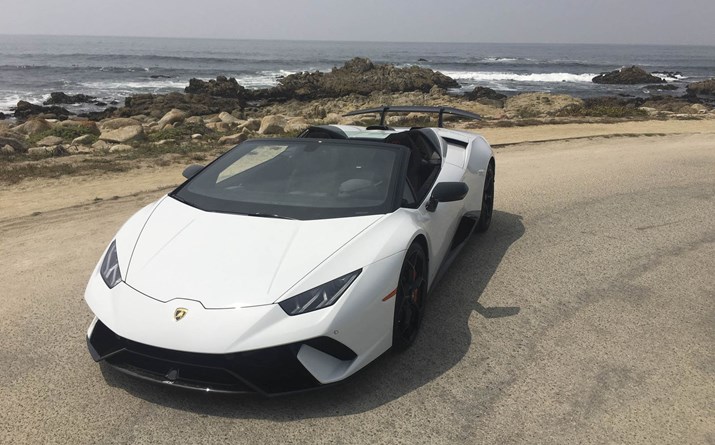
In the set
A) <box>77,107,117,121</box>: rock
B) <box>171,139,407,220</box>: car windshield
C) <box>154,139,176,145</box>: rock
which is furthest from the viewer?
<box>77,107,117,121</box>: rock

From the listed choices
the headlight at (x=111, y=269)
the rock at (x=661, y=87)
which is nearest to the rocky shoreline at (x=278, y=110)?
the rock at (x=661, y=87)

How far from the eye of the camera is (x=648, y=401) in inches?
122

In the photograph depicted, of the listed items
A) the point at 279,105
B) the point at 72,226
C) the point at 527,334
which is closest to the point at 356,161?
the point at 527,334

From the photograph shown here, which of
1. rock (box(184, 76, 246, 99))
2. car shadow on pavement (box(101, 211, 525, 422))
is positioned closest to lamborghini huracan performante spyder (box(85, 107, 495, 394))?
car shadow on pavement (box(101, 211, 525, 422))

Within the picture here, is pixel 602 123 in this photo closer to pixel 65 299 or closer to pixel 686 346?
pixel 686 346

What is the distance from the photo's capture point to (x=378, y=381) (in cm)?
322

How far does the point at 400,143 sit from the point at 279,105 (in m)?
30.5

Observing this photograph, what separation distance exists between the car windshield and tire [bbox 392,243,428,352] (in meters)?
0.38

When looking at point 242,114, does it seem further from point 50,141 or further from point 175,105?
point 50,141

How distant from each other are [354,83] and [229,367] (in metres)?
41.2

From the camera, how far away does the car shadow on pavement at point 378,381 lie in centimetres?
294

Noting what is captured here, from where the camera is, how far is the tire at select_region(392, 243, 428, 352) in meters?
3.34

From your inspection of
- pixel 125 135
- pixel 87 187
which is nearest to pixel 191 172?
pixel 87 187

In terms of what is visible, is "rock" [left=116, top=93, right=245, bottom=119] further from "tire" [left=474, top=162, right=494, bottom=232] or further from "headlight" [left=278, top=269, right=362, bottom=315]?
"headlight" [left=278, top=269, right=362, bottom=315]
